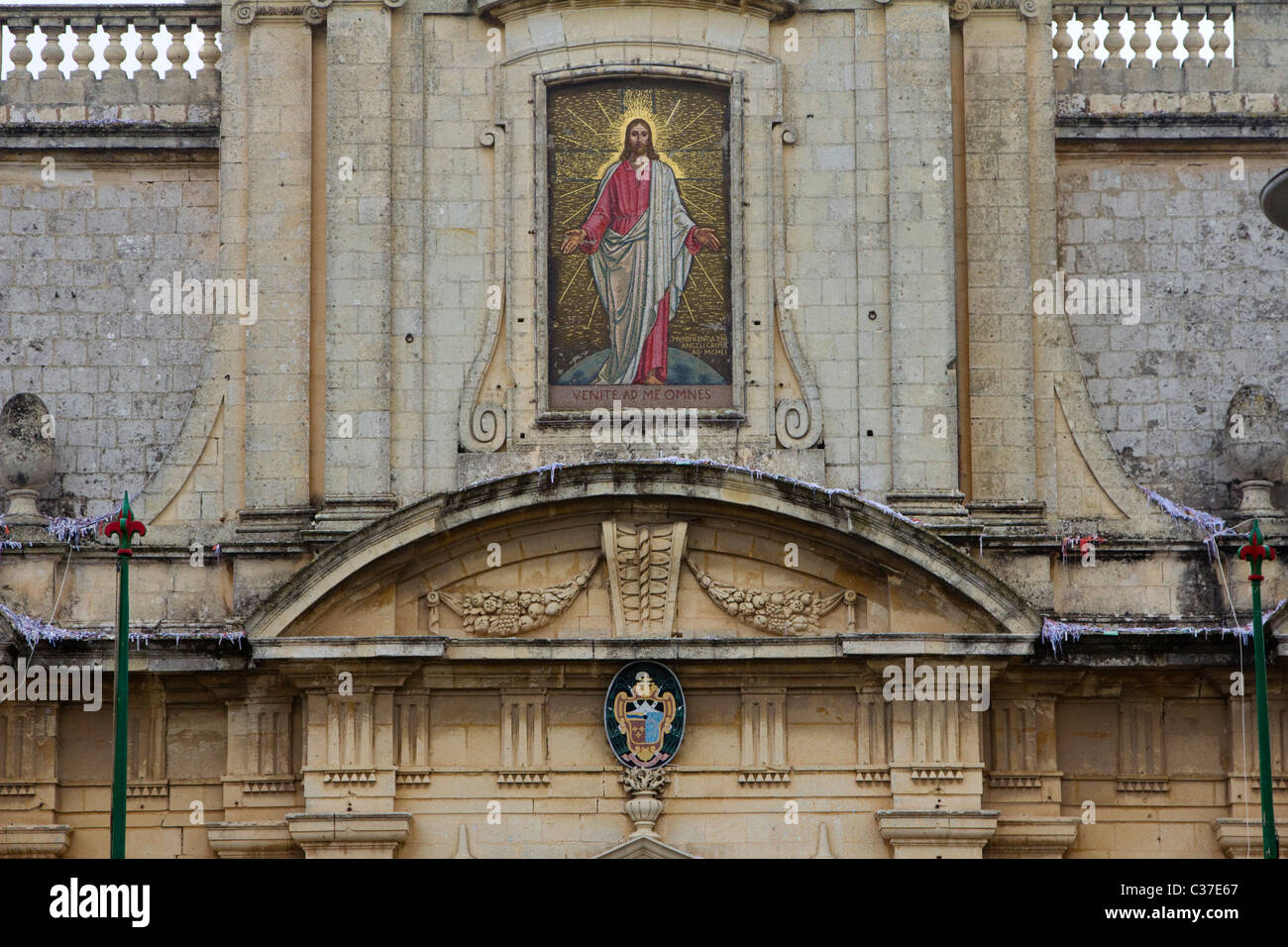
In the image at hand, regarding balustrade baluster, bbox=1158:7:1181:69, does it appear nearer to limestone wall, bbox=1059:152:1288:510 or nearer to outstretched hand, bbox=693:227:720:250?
limestone wall, bbox=1059:152:1288:510

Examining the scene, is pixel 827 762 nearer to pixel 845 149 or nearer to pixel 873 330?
pixel 873 330

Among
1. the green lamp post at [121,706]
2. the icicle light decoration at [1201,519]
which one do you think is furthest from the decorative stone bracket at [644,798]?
the icicle light decoration at [1201,519]

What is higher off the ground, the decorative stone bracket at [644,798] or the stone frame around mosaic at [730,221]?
the stone frame around mosaic at [730,221]

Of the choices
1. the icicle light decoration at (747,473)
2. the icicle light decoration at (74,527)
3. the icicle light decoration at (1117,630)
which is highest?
the icicle light decoration at (747,473)

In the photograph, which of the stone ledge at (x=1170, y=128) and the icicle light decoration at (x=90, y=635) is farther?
the stone ledge at (x=1170, y=128)

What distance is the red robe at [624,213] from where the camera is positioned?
2181 cm

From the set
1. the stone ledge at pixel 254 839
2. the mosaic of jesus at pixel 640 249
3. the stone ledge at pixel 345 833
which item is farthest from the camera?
the mosaic of jesus at pixel 640 249

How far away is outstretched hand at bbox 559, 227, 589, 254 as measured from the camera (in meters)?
21.9

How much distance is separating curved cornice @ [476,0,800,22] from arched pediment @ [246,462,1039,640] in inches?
159

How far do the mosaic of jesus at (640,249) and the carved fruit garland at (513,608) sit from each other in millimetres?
1640

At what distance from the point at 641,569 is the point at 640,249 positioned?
8.98 ft

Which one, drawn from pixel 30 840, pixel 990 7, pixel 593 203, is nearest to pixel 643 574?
pixel 593 203

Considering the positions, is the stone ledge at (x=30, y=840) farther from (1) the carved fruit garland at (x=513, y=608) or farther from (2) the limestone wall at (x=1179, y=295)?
(2) the limestone wall at (x=1179, y=295)

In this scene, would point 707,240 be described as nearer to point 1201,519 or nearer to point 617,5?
point 617,5
